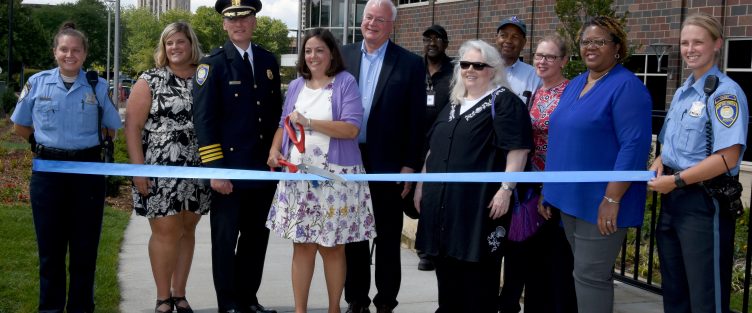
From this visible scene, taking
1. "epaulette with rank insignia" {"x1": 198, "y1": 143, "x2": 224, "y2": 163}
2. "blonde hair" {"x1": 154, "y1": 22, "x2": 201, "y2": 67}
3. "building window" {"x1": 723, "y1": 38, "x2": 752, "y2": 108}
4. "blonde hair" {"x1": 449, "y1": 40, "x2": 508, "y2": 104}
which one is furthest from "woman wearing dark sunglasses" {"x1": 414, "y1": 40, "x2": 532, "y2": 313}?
"building window" {"x1": 723, "y1": 38, "x2": 752, "y2": 108}

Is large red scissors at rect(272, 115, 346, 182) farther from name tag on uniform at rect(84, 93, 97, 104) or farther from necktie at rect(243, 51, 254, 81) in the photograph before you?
name tag on uniform at rect(84, 93, 97, 104)

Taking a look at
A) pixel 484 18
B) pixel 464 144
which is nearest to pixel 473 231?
pixel 464 144

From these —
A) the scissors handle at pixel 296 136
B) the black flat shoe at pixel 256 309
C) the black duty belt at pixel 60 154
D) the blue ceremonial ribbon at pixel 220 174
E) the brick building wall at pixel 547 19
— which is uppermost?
the brick building wall at pixel 547 19

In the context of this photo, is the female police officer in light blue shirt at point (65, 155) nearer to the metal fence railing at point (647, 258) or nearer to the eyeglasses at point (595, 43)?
the eyeglasses at point (595, 43)

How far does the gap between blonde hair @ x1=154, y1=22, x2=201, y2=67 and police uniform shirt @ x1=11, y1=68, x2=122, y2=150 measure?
41cm

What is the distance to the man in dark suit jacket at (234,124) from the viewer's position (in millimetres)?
5188

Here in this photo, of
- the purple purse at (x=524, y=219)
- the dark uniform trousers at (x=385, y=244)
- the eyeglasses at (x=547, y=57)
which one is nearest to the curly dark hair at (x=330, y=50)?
the dark uniform trousers at (x=385, y=244)

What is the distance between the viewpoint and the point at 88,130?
5008 mm

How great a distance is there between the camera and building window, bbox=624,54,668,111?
1639 centimetres

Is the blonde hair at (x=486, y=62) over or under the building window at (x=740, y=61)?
under

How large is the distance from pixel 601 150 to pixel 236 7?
2.48 metres

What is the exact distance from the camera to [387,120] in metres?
5.37

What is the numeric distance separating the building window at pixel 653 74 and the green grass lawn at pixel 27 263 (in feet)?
35.5

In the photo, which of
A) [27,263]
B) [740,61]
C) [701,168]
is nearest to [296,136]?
[701,168]
